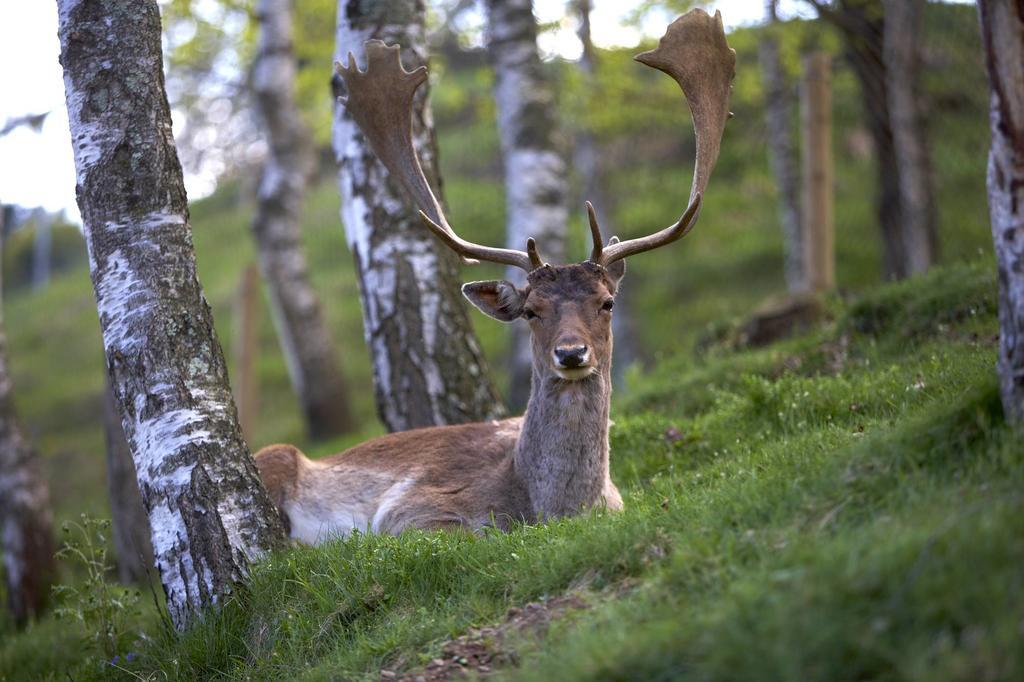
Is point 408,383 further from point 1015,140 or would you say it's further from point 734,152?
point 734,152

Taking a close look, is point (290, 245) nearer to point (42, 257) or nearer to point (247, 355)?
point (247, 355)

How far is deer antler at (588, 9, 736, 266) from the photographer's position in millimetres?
6344

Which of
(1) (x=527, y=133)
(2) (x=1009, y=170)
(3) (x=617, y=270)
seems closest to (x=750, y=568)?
(2) (x=1009, y=170)

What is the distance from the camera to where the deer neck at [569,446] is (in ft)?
20.1

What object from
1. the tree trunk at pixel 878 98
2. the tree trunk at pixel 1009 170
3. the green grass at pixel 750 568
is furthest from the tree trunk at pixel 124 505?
the tree trunk at pixel 878 98

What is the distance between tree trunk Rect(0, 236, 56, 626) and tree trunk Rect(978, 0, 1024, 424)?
839 cm

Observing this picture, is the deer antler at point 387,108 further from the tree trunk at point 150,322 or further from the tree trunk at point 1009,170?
the tree trunk at point 1009,170

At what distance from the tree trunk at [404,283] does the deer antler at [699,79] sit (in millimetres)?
1711

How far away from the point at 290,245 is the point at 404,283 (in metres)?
7.53

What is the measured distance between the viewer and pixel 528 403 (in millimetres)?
6539

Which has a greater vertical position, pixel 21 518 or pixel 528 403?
pixel 528 403

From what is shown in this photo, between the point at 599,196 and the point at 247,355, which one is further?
the point at 599,196

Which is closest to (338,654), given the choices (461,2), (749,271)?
(749,271)

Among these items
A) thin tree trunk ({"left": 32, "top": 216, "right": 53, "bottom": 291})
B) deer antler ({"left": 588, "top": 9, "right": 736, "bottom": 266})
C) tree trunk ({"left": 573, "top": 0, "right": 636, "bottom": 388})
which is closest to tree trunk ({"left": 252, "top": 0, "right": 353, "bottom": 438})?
tree trunk ({"left": 573, "top": 0, "right": 636, "bottom": 388})
